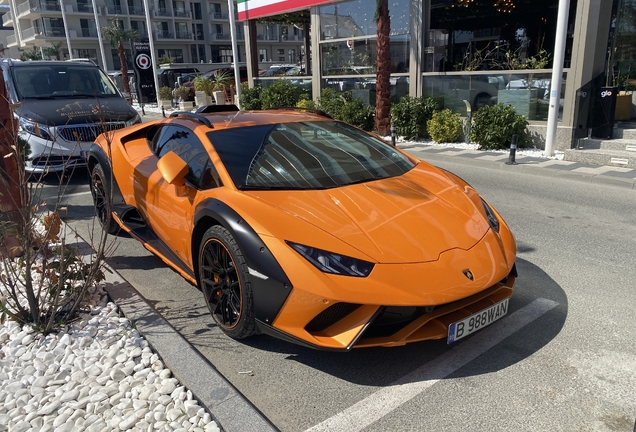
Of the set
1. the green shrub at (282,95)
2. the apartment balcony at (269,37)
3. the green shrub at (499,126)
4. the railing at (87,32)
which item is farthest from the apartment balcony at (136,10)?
the green shrub at (499,126)

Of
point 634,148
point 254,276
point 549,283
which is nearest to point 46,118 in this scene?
point 254,276

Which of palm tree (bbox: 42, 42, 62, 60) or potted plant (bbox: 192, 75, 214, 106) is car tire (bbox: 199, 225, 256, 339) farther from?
palm tree (bbox: 42, 42, 62, 60)

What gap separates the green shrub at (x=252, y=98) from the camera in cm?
1883

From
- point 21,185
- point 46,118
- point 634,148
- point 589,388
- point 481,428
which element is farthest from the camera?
point 634,148

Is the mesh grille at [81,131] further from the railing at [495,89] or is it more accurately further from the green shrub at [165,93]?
the green shrub at [165,93]

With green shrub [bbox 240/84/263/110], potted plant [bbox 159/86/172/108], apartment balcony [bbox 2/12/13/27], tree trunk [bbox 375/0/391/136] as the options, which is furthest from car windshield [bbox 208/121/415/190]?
apartment balcony [bbox 2/12/13/27]

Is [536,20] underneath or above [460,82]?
above

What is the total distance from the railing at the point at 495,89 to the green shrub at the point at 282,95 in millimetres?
5361

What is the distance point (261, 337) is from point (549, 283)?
2.51 m

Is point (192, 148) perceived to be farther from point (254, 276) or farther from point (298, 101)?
point (298, 101)

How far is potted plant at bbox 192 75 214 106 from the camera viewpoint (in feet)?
79.9

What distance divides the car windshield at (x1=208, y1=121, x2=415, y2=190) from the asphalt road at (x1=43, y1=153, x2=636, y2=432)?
1.16 metres

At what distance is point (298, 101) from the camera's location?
1745 cm

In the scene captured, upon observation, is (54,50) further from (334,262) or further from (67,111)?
(334,262)
